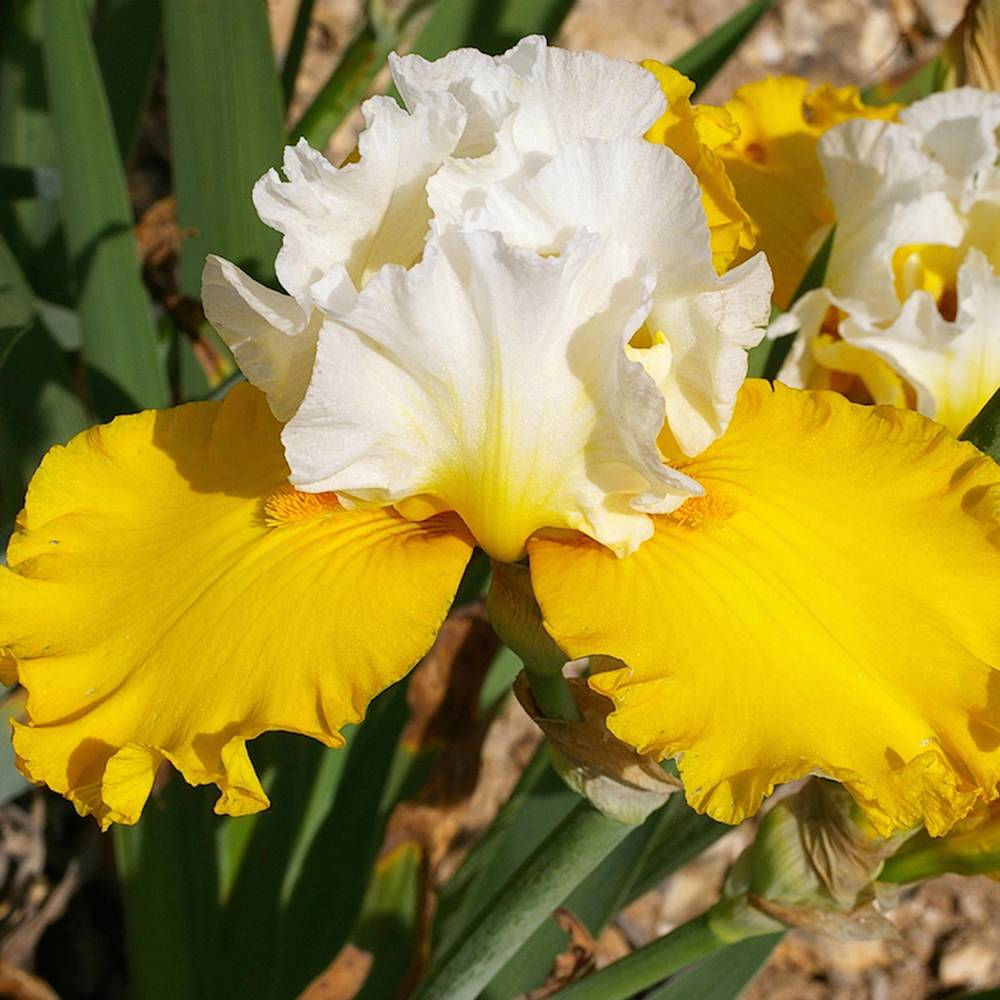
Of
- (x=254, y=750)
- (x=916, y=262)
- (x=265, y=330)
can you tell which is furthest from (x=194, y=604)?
(x=916, y=262)

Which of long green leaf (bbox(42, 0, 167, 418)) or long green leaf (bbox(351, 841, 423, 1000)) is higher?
long green leaf (bbox(42, 0, 167, 418))

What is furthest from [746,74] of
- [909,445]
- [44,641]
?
[44,641]

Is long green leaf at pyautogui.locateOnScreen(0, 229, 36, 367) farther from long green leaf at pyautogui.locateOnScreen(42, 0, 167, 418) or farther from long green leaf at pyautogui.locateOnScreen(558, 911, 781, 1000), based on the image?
long green leaf at pyautogui.locateOnScreen(558, 911, 781, 1000)

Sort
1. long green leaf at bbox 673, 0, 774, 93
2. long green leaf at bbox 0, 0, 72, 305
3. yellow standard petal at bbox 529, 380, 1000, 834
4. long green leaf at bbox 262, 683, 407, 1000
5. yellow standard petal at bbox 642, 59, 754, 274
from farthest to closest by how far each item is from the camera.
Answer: long green leaf at bbox 0, 0, 72, 305 → long green leaf at bbox 673, 0, 774, 93 → long green leaf at bbox 262, 683, 407, 1000 → yellow standard petal at bbox 642, 59, 754, 274 → yellow standard petal at bbox 529, 380, 1000, 834

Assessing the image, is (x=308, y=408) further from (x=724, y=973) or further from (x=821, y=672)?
(x=724, y=973)

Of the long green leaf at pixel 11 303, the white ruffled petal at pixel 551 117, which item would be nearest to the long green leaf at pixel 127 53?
the long green leaf at pixel 11 303

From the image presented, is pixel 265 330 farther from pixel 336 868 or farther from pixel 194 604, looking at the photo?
pixel 336 868

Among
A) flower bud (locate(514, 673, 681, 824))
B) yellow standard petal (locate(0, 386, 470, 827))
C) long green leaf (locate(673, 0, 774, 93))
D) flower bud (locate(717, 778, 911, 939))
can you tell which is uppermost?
long green leaf (locate(673, 0, 774, 93))

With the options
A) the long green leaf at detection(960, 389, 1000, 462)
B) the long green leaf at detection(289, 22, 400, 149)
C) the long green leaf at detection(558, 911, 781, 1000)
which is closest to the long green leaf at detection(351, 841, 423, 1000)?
the long green leaf at detection(558, 911, 781, 1000)

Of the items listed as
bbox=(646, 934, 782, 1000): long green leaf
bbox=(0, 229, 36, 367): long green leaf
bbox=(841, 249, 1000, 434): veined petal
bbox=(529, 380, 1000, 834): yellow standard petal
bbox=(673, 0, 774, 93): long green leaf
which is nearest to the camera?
bbox=(529, 380, 1000, 834): yellow standard petal
